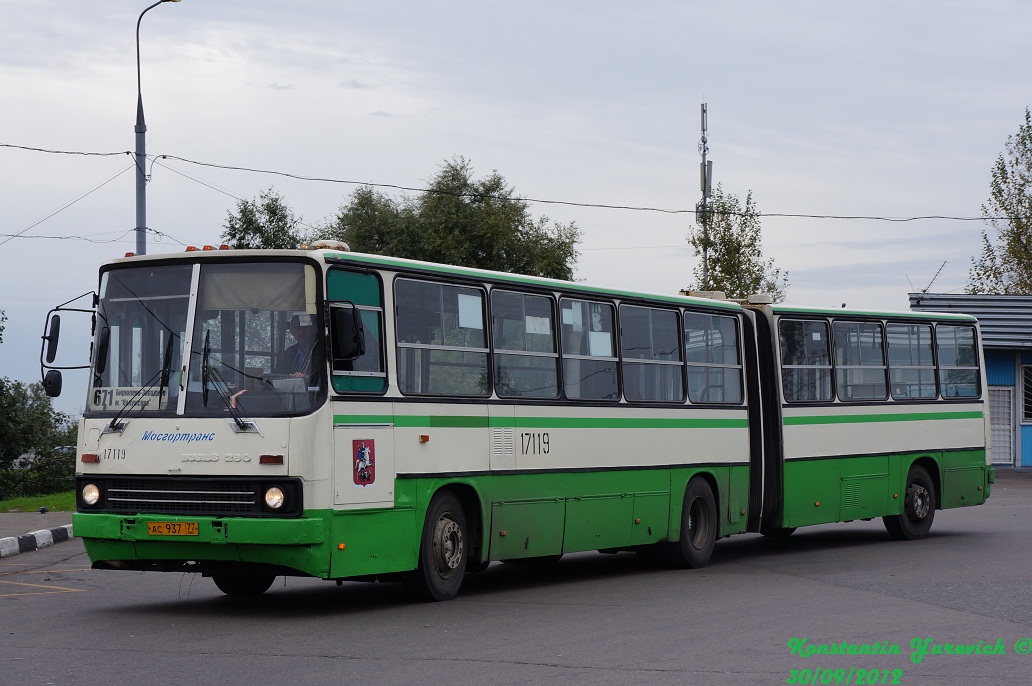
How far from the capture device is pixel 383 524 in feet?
37.0

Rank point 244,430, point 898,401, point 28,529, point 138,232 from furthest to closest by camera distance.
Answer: point 138,232 → point 28,529 → point 898,401 → point 244,430

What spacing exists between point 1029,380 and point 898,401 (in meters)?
22.0

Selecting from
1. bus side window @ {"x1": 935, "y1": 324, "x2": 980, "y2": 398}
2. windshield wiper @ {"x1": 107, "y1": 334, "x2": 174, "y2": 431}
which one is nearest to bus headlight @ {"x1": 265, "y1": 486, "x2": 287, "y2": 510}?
windshield wiper @ {"x1": 107, "y1": 334, "x2": 174, "y2": 431}

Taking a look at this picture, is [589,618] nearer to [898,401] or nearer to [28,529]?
[898,401]

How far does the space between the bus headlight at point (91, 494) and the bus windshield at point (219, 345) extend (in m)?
0.63

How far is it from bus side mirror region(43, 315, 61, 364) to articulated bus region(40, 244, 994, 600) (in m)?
0.01

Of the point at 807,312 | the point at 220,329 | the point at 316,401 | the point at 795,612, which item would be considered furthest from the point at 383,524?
the point at 807,312

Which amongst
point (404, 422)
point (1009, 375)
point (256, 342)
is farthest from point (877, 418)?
point (1009, 375)

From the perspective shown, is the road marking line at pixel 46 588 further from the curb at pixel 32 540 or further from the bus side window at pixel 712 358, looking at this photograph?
the bus side window at pixel 712 358

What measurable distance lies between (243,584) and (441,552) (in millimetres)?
1918

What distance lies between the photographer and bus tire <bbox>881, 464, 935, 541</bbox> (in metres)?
19.6

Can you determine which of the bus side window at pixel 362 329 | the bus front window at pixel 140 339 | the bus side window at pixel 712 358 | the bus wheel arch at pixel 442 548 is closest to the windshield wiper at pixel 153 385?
the bus front window at pixel 140 339

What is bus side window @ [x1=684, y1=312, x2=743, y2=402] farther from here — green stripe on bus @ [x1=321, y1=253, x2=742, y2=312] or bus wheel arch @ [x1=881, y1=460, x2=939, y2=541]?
bus wheel arch @ [x1=881, y1=460, x2=939, y2=541]

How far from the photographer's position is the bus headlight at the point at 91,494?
1113 cm
